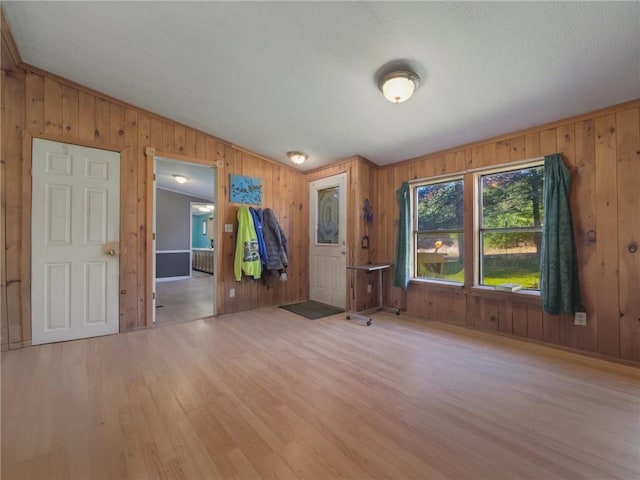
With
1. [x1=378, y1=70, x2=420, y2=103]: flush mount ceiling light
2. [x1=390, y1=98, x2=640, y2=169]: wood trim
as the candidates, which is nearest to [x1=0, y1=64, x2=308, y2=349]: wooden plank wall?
[x1=390, y1=98, x2=640, y2=169]: wood trim

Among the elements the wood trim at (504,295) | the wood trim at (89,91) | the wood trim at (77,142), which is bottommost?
the wood trim at (504,295)

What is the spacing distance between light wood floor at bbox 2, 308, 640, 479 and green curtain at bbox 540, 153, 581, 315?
49cm

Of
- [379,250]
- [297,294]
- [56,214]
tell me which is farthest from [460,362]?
[56,214]

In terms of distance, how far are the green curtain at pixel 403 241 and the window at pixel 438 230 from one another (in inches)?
6.5

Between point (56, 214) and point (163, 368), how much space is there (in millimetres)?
1987

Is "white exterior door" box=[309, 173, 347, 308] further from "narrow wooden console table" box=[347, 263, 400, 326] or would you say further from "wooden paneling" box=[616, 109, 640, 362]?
"wooden paneling" box=[616, 109, 640, 362]

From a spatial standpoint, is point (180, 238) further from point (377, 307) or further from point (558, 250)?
point (558, 250)

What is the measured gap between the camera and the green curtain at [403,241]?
147 inches

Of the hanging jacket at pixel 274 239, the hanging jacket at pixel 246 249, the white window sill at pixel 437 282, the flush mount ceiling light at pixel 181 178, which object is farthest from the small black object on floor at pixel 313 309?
the flush mount ceiling light at pixel 181 178

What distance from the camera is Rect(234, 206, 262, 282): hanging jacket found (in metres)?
3.82

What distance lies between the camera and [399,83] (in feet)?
6.98

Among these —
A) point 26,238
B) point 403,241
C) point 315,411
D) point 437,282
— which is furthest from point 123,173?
point 437,282

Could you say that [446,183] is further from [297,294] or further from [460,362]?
[297,294]

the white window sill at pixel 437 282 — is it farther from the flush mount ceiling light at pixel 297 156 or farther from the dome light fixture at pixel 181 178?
the dome light fixture at pixel 181 178
